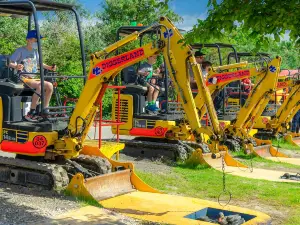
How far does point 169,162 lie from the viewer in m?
13.6

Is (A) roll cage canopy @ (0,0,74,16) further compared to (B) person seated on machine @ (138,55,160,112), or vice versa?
(B) person seated on machine @ (138,55,160,112)

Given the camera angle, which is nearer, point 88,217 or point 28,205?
point 88,217

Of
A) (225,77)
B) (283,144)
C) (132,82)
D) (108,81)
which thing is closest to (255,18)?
(108,81)

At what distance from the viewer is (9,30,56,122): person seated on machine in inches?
394

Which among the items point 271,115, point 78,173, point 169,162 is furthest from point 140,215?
point 271,115

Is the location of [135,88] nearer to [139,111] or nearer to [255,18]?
[139,111]

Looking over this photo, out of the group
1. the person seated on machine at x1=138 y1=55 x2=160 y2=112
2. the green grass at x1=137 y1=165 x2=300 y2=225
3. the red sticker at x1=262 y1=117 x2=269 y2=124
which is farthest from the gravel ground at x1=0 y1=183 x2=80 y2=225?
the red sticker at x1=262 y1=117 x2=269 y2=124

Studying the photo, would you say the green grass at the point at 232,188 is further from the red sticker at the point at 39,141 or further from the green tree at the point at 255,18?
the green tree at the point at 255,18

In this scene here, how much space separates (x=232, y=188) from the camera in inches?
428

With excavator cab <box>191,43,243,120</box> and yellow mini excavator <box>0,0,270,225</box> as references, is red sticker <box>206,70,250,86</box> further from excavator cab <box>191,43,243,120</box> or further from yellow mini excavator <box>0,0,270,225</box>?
yellow mini excavator <box>0,0,270,225</box>

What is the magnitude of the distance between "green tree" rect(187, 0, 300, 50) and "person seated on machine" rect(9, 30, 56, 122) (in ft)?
11.9

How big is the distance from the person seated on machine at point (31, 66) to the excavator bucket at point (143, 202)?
60.0 inches

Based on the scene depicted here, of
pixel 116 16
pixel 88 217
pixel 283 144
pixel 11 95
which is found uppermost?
pixel 116 16

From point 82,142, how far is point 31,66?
1.65 meters
